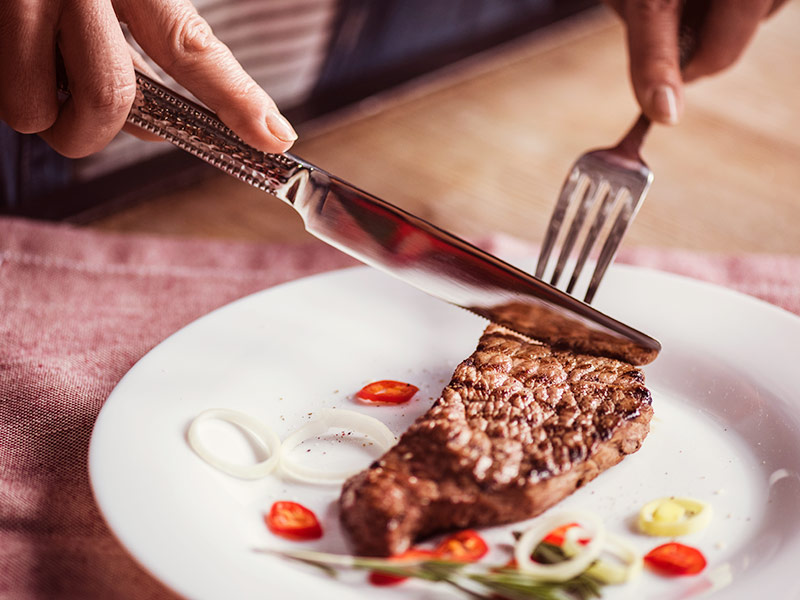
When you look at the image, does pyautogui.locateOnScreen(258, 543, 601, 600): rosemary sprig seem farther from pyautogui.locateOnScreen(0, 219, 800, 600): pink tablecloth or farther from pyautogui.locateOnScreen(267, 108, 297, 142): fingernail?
pyautogui.locateOnScreen(267, 108, 297, 142): fingernail

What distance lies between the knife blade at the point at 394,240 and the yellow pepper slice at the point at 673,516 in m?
0.54

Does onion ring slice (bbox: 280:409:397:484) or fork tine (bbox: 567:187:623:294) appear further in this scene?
fork tine (bbox: 567:187:623:294)

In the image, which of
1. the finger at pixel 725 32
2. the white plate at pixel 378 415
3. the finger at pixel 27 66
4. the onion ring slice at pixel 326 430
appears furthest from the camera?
the finger at pixel 725 32

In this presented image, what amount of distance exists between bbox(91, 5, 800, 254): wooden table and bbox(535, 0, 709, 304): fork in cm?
95

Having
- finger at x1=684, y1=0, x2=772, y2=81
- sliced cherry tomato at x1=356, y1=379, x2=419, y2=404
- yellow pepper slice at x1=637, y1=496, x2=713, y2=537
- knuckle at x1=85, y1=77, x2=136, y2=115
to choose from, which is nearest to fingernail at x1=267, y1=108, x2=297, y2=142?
knuckle at x1=85, y1=77, x2=136, y2=115

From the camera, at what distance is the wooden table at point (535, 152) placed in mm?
4344

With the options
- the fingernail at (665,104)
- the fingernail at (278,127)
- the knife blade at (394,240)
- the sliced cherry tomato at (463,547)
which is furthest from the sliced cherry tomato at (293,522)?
the fingernail at (665,104)

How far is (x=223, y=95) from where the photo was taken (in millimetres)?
2586

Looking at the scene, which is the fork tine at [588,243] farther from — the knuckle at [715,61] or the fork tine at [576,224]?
the knuckle at [715,61]

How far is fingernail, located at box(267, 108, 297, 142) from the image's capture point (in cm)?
252

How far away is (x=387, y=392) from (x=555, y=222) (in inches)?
37.5

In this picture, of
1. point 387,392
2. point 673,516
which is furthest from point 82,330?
→ point 673,516

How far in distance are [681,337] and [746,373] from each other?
26 cm

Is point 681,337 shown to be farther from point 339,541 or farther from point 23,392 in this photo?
point 23,392
